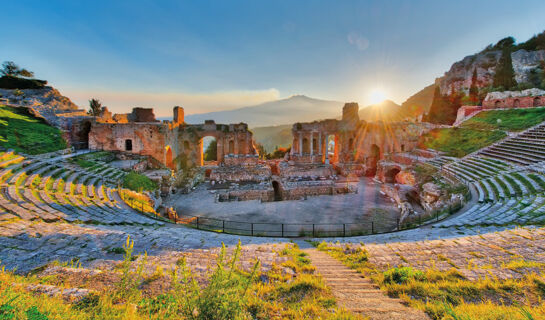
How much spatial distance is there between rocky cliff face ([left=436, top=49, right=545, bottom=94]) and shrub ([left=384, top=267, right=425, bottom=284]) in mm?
52097

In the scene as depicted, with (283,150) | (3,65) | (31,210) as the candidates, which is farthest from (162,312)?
(3,65)

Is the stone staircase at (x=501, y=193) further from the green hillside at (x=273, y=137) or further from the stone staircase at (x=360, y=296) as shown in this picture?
the green hillside at (x=273, y=137)

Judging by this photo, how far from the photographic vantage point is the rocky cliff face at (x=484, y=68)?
39.0 metres

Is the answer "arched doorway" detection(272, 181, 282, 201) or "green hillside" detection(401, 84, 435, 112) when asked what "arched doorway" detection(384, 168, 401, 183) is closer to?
"arched doorway" detection(272, 181, 282, 201)

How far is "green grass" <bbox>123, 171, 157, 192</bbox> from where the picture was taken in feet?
52.6

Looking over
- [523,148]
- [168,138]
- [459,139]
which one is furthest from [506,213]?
[168,138]

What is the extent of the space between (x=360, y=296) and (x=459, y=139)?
26.2 m

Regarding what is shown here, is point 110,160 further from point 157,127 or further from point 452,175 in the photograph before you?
point 452,175

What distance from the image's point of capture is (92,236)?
7.06 metres

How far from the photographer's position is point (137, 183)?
1652cm

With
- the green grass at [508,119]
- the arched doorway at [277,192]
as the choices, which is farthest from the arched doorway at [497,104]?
the arched doorway at [277,192]

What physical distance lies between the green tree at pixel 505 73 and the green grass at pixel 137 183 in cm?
5444

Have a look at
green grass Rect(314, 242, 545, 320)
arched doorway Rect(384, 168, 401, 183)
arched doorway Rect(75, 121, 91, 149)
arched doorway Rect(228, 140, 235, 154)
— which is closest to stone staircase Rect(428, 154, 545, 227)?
green grass Rect(314, 242, 545, 320)

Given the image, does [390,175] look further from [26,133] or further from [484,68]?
[484,68]
